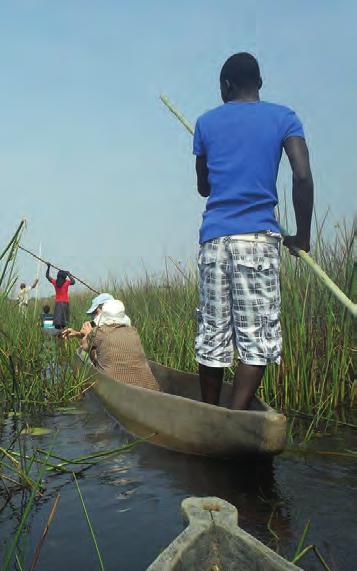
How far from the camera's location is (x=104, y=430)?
461cm

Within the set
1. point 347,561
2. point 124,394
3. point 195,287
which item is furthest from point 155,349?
point 347,561

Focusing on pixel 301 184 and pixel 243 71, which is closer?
pixel 301 184

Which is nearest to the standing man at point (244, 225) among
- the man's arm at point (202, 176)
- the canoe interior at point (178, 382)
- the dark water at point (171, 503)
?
the man's arm at point (202, 176)

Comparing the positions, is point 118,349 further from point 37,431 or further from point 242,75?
point 242,75

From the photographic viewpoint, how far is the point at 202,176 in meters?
3.92

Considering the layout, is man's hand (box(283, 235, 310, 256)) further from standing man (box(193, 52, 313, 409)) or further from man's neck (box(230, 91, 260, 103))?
man's neck (box(230, 91, 260, 103))

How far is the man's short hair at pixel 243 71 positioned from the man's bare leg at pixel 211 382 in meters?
1.87

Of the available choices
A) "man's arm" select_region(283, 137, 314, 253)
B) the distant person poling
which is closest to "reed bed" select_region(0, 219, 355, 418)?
"man's arm" select_region(283, 137, 314, 253)

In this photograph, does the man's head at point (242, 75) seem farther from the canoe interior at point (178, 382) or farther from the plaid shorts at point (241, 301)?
the canoe interior at point (178, 382)

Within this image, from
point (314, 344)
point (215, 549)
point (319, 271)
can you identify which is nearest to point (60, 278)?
point (314, 344)

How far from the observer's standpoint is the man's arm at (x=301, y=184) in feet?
11.2

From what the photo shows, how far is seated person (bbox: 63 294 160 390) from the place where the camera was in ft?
16.2

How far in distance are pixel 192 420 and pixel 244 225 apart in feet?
4.14

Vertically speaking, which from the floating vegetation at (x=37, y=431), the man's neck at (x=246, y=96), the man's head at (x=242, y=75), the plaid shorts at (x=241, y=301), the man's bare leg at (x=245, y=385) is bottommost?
the floating vegetation at (x=37, y=431)
